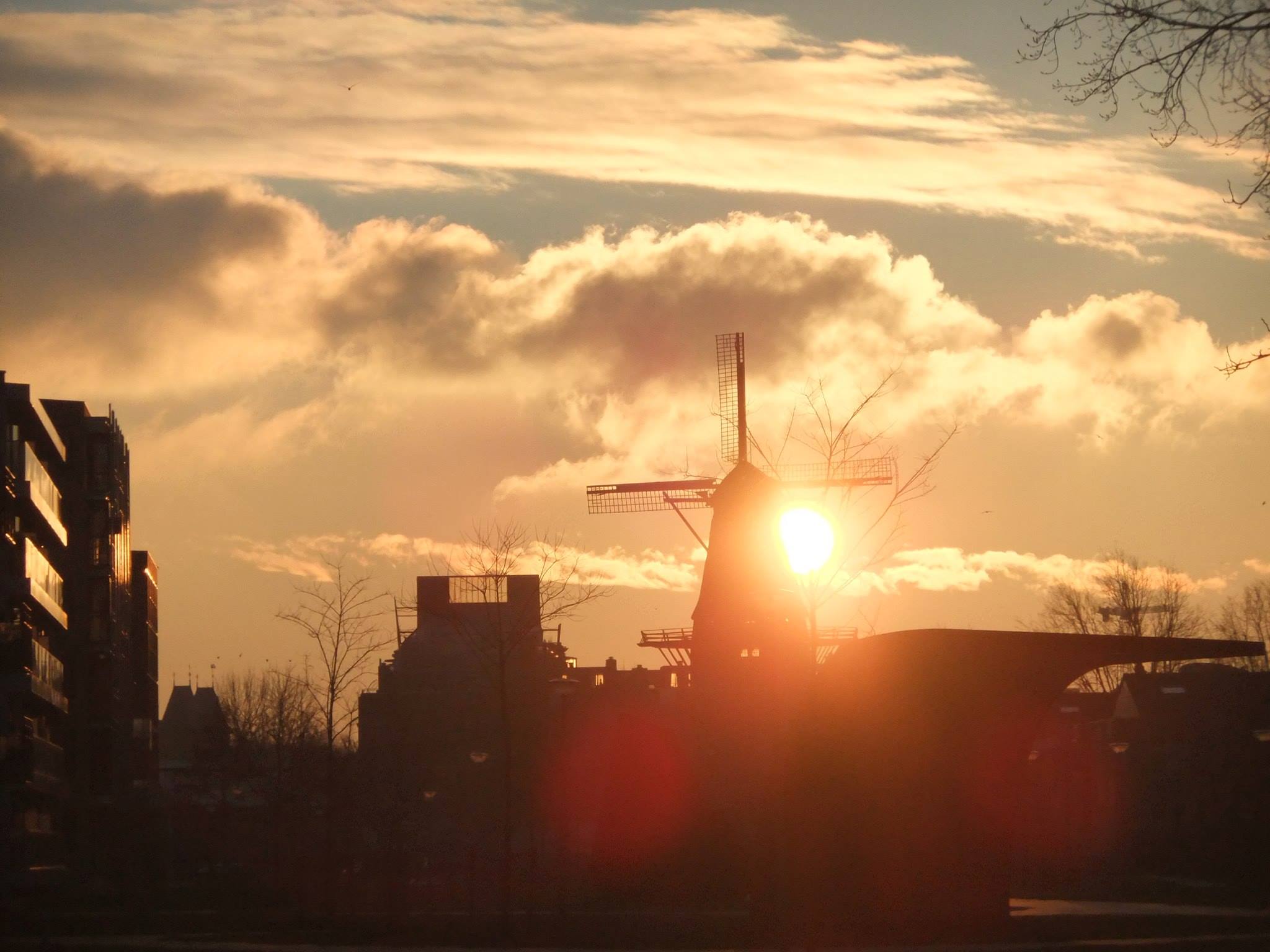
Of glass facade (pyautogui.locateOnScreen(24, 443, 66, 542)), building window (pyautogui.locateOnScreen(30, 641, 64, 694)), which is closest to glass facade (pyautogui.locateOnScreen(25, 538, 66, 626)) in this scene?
glass facade (pyautogui.locateOnScreen(24, 443, 66, 542))

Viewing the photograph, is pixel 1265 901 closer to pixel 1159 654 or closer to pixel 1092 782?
pixel 1159 654

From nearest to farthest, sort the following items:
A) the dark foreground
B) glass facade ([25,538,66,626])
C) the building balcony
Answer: the dark foreground → the building balcony → glass facade ([25,538,66,626])

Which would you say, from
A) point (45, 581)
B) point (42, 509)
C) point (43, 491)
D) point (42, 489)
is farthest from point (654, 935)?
point (45, 581)

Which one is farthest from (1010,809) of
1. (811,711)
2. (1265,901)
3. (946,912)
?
(1265,901)

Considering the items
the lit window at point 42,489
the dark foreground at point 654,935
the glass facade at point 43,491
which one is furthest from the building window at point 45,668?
the dark foreground at point 654,935

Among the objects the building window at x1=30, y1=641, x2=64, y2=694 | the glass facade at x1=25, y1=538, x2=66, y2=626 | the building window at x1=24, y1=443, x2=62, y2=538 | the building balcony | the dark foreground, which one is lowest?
the dark foreground

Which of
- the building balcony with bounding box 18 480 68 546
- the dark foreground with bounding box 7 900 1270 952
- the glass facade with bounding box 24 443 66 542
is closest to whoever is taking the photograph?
the dark foreground with bounding box 7 900 1270 952

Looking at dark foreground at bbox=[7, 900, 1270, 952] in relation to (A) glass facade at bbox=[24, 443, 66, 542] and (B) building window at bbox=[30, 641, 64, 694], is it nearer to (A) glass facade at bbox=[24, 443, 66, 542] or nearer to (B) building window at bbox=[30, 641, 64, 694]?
(B) building window at bbox=[30, 641, 64, 694]

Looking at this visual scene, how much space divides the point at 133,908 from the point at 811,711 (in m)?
21.7

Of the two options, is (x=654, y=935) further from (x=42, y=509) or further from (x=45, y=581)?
(x=45, y=581)

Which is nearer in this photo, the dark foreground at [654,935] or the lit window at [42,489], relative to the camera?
the dark foreground at [654,935]

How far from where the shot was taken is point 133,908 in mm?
35344

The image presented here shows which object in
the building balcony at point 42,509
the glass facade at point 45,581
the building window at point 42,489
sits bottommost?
the glass facade at point 45,581

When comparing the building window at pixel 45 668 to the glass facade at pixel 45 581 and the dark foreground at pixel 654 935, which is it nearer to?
the glass facade at pixel 45 581
